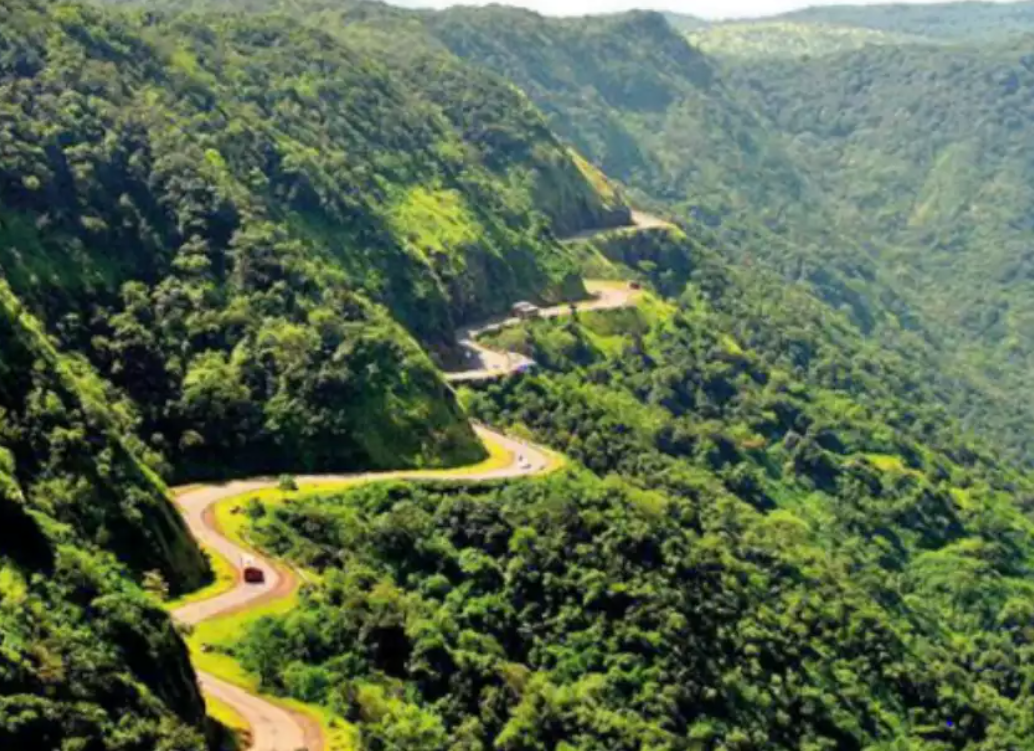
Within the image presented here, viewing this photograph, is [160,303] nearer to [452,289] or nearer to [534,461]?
[534,461]

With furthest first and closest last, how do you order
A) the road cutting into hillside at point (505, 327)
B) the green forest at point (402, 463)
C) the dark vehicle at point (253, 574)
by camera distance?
the road cutting into hillside at point (505, 327) → the dark vehicle at point (253, 574) → the green forest at point (402, 463)

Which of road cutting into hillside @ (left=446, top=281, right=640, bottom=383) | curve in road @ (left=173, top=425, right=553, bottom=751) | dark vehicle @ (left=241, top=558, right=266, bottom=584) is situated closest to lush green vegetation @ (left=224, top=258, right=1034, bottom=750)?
road cutting into hillside @ (left=446, top=281, right=640, bottom=383)

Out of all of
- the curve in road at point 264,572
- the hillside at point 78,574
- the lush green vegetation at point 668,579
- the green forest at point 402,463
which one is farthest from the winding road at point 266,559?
the hillside at point 78,574

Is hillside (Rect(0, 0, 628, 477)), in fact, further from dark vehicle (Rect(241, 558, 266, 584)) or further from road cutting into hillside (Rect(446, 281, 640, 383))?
dark vehicle (Rect(241, 558, 266, 584))

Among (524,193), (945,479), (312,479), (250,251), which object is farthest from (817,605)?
(524,193)

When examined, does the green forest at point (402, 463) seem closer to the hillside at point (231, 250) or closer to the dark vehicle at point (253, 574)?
the hillside at point (231, 250)

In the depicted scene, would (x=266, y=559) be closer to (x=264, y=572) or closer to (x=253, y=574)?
(x=264, y=572)
